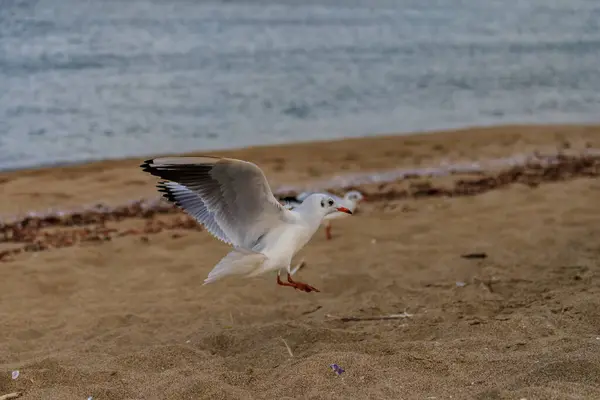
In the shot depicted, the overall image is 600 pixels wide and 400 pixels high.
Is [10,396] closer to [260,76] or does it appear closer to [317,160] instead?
[317,160]

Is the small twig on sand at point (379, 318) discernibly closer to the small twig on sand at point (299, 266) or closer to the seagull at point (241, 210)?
A: the seagull at point (241, 210)

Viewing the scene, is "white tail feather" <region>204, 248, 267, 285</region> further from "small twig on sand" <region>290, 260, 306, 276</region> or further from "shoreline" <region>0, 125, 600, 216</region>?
"shoreline" <region>0, 125, 600, 216</region>

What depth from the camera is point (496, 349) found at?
414 cm

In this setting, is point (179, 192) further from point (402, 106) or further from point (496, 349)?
point (402, 106)

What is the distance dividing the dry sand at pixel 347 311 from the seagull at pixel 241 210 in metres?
0.54

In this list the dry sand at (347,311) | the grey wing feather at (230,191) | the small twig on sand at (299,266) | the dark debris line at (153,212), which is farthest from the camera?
the dark debris line at (153,212)

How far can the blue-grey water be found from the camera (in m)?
12.9

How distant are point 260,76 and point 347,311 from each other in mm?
12574

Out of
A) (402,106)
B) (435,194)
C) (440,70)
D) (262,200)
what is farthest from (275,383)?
(440,70)

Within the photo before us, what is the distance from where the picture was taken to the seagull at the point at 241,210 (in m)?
4.14

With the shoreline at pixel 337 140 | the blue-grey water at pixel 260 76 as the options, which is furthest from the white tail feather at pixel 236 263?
the blue-grey water at pixel 260 76

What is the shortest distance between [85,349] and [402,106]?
11.2 meters

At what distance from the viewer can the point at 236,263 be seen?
4332 millimetres

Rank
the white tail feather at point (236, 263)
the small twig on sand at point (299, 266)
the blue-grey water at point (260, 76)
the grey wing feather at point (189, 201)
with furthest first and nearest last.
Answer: the blue-grey water at point (260, 76) → the small twig on sand at point (299, 266) → the grey wing feather at point (189, 201) → the white tail feather at point (236, 263)
